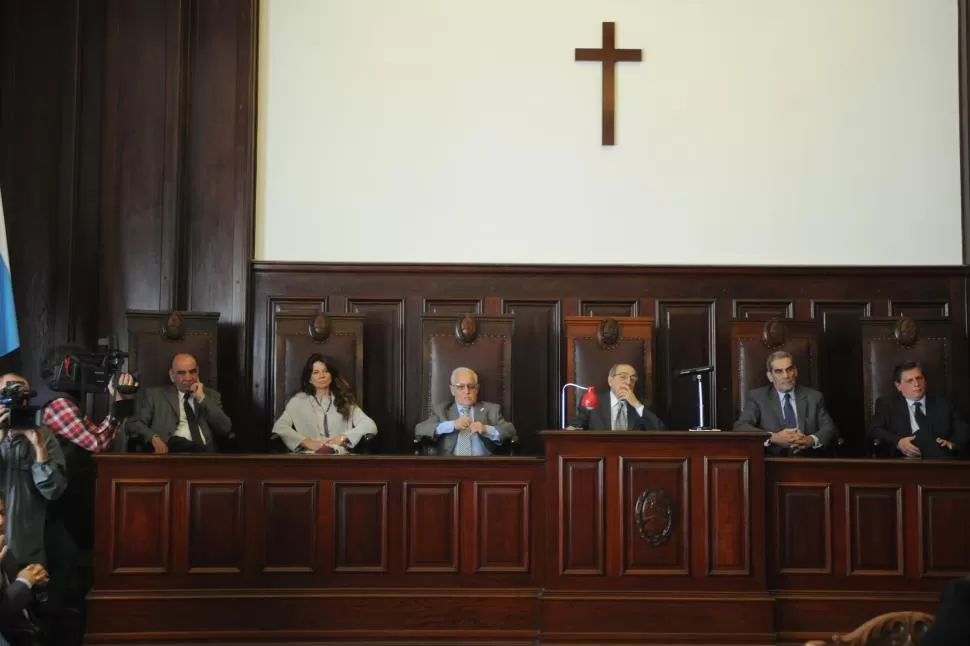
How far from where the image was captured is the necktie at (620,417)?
738cm

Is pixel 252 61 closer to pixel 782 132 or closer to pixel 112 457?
pixel 112 457

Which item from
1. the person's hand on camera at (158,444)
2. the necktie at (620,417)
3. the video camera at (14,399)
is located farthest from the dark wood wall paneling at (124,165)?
the necktie at (620,417)

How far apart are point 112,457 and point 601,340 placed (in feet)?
11.3

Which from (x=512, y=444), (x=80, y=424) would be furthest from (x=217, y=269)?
(x=512, y=444)

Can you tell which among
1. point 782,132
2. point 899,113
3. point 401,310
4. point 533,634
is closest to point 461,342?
point 401,310

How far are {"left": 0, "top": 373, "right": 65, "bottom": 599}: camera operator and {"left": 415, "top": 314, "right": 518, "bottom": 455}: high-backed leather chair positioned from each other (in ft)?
8.78

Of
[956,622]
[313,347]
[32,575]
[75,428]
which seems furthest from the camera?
[313,347]

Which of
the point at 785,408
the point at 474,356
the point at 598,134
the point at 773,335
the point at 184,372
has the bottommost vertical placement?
the point at 785,408

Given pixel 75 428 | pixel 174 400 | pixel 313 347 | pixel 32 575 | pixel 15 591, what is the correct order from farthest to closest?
pixel 313 347, pixel 174 400, pixel 75 428, pixel 32 575, pixel 15 591

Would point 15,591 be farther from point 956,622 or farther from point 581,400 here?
point 581,400

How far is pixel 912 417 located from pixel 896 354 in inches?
23.3

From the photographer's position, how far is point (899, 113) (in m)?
8.48

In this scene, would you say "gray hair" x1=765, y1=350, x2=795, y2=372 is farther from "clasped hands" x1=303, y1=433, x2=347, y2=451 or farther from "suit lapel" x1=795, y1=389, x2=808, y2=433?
"clasped hands" x1=303, y1=433, x2=347, y2=451

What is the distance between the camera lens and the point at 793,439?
7.12m
